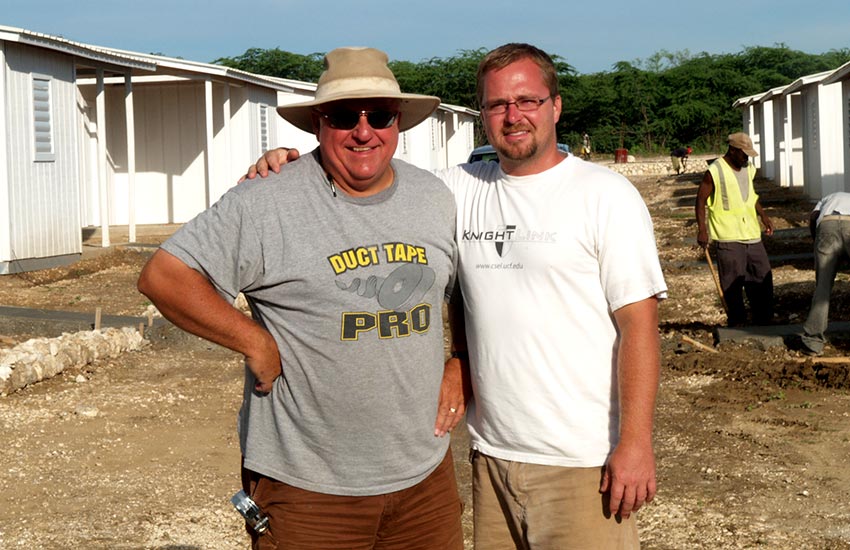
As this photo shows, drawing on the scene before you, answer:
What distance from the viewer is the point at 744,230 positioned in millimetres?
10070

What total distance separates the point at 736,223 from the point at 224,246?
784 centimetres

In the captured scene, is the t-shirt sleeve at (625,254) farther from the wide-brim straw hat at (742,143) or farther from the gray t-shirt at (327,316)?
the wide-brim straw hat at (742,143)

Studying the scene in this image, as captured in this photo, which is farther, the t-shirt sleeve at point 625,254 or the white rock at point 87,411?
the white rock at point 87,411

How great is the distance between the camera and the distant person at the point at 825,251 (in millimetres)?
9031

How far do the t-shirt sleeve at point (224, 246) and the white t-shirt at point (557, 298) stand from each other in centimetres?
64

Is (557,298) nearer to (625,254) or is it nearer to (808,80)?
(625,254)

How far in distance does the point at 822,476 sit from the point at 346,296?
4382 mm

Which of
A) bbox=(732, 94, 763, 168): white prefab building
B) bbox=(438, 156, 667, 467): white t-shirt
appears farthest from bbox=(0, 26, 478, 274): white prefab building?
bbox=(732, 94, 763, 168): white prefab building

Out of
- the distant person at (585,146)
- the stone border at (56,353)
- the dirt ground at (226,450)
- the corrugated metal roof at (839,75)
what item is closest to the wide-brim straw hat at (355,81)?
the dirt ground at (226,450)

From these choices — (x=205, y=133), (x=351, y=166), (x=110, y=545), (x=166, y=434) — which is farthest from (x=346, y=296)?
(x=205, y=133)

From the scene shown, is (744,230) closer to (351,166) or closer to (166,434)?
(166,434)

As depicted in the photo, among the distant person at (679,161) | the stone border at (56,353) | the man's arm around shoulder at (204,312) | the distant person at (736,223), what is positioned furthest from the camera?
the distant person at (679,161)

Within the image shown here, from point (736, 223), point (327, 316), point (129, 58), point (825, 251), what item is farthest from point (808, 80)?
point (327, 316)

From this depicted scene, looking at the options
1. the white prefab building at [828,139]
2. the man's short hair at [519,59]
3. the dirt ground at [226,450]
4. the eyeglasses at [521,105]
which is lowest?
the dirt ground at [226,450]
